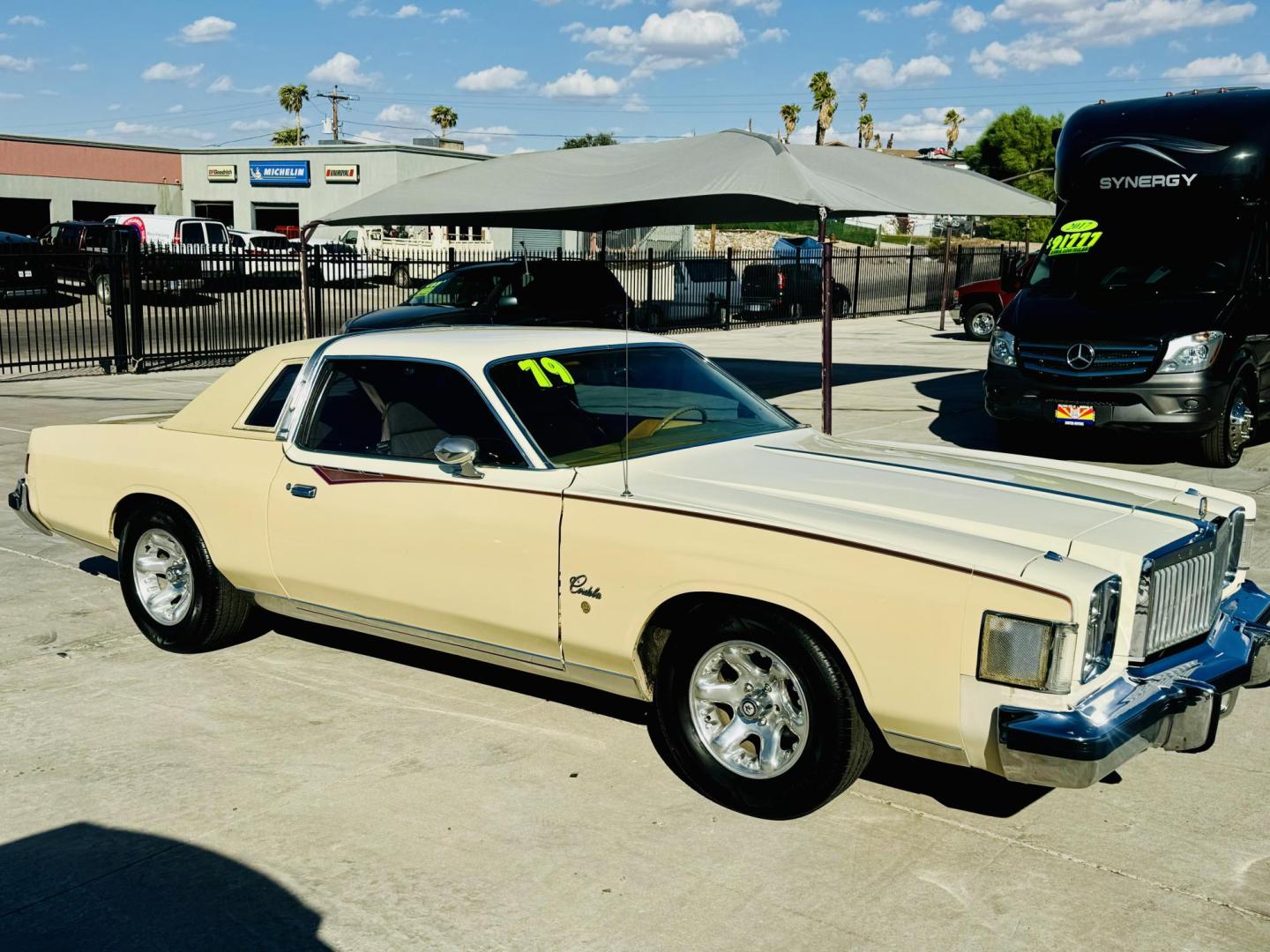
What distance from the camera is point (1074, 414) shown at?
419 inches

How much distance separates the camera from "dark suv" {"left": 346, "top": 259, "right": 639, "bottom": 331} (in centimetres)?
1599

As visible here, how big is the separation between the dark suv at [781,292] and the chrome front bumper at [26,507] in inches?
929

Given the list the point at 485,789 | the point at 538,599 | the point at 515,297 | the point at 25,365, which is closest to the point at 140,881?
the point at 485,789

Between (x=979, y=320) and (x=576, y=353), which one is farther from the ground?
(x=576, y=353)

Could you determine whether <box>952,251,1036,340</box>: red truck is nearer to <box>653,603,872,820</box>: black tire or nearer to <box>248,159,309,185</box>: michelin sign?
<box>653,603,872,820</box>: black tire

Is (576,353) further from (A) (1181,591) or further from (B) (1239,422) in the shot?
(B) (1239,422)

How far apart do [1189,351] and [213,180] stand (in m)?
51.3

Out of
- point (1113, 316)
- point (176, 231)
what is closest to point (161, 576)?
point (1113, 316)

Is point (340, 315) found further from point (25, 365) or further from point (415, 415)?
point (415, 415)

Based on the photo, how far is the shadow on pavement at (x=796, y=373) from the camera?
1688 centimetres

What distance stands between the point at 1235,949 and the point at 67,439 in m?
5.32

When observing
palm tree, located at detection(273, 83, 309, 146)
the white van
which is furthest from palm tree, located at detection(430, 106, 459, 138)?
the white van

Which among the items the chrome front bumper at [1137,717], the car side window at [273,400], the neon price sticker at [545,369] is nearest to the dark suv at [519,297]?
the car side window at [273,400]

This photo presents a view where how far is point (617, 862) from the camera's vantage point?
3.91m
